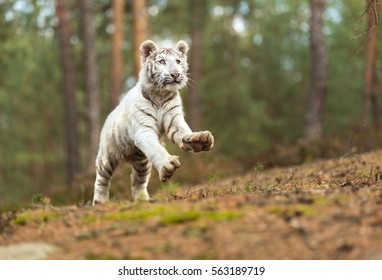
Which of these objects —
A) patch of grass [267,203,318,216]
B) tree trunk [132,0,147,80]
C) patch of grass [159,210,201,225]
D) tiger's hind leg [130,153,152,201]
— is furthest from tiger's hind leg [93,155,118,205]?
tree trunk [132,0,147,80]

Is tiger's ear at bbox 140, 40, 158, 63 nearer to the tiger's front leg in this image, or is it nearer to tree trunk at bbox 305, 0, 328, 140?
the tiger's front leg

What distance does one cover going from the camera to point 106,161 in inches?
365

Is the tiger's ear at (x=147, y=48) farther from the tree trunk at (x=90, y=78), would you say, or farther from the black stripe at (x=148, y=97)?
the tree trunk at (x=90, y=78)

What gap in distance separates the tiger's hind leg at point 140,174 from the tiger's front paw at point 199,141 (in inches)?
59.3

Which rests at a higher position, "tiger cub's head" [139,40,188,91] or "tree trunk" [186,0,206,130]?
"tree trunk" [186,0,206,130]

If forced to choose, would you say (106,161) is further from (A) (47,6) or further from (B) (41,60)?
(B) (41,60)

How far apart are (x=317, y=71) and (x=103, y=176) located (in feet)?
45.6

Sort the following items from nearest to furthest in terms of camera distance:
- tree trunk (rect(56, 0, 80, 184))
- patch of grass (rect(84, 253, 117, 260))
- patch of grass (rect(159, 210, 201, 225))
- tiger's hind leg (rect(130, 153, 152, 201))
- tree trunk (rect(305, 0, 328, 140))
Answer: patch of grass (rect(84, 253, 117, 260))
patch of grass (rect(159, 210, 201, 225))
tiger's hind leg (rect(130, 153, 152, 201))
tree trunk (rect(305, 0, 328, 140))
tree trunk (rect(56, 0, 80, 184))

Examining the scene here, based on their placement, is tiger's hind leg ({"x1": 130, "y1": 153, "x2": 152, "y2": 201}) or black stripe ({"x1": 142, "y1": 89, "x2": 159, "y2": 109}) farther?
tiger's hind leg ({"x1": 130, "y1": 153, "x2": 152, "y2": 201})

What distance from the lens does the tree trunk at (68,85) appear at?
24.5 metres

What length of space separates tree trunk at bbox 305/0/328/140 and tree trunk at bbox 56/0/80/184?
8.97 m

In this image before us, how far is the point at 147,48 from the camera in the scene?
29.1 feet

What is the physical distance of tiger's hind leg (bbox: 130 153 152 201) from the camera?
9.29 meters

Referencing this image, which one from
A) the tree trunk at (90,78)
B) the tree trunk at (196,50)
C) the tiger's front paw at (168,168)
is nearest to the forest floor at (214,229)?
the tiger's front paw at (168,168)
